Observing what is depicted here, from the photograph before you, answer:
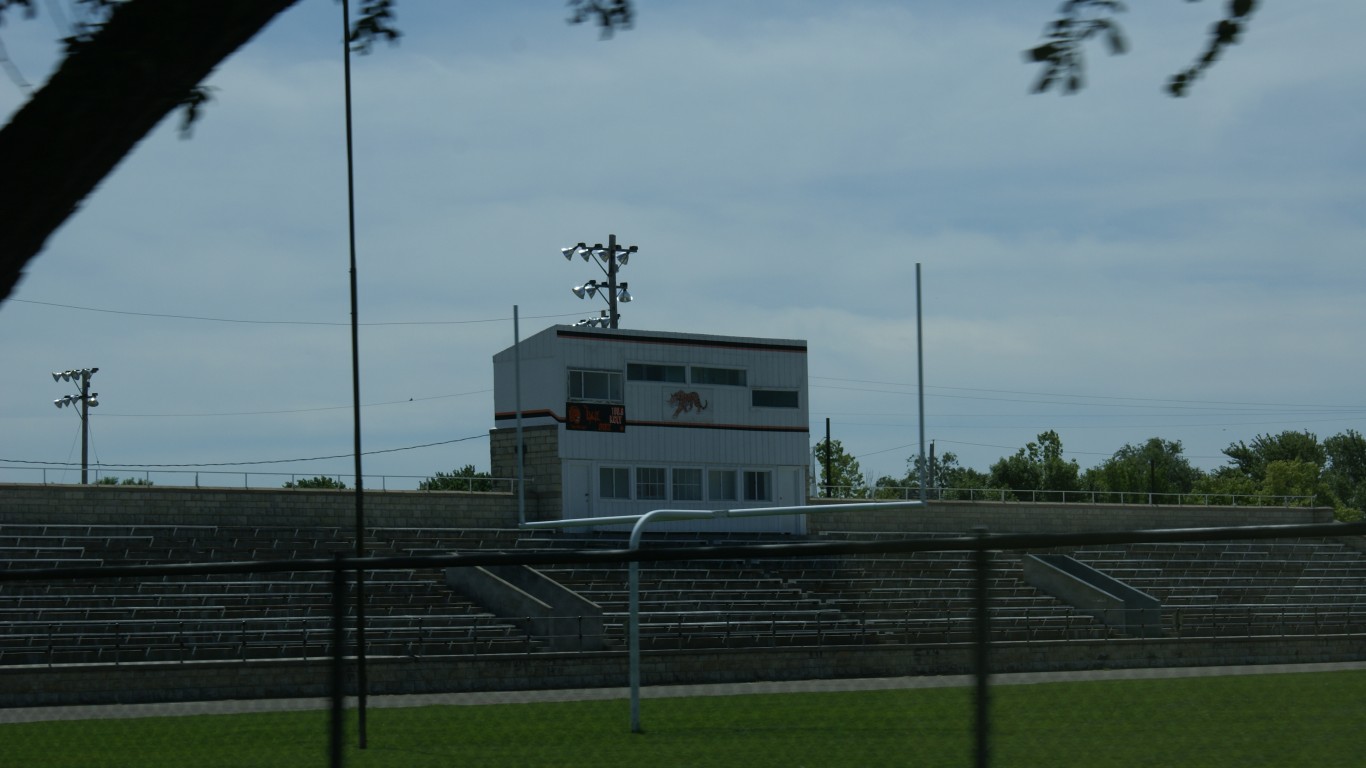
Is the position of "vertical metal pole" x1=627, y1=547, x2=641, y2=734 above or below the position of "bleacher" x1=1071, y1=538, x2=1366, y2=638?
below

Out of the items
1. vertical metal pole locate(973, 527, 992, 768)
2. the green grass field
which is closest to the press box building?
the green grass field

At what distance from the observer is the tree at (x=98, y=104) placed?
312 centimetres

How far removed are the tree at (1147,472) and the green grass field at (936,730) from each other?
10213cm

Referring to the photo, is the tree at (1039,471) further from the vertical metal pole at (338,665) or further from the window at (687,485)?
the vertical metal pole at (338,665)

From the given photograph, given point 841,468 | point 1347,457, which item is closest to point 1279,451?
point 1347,457

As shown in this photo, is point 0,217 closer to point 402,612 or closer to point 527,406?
point 402,612

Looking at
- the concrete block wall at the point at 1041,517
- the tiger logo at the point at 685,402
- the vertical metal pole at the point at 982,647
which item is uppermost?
the tiger logo at the point at 685,402

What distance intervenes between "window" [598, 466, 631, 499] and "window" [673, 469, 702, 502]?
1.31 metres

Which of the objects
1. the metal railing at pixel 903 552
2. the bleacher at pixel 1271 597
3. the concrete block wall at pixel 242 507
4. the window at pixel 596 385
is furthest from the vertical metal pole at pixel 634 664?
the window at pixel 596 385

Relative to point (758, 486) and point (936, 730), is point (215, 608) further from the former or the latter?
point (758, 486)

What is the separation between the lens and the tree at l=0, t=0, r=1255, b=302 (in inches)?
123

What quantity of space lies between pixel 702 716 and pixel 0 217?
96.6 inches

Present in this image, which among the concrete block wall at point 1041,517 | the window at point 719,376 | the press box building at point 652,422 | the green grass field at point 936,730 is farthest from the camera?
the concrete block wall at point 1041,517

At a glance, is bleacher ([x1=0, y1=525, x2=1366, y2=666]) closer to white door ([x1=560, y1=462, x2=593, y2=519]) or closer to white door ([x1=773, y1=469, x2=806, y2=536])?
white door ([x1=560, y1=462, x2=593, y2=519])
